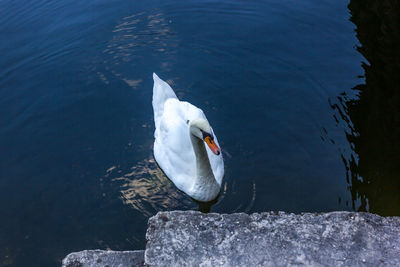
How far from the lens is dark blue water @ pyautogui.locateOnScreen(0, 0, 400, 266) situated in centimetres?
570

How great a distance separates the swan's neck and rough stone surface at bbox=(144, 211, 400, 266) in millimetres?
1582

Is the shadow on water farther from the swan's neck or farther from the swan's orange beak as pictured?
the swan's orange beak

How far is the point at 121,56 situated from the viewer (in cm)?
876

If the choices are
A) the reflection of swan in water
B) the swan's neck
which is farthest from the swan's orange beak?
the reflection of swan in water

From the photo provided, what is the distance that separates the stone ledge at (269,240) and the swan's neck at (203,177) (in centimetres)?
156

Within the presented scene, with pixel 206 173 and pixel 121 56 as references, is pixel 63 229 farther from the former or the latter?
pixel 121 56

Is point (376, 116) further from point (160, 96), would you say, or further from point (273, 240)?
point (273, 240)

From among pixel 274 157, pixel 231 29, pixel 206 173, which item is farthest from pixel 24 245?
pixel 231 29

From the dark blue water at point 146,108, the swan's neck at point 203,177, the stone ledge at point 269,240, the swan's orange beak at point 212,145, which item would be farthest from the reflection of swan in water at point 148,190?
the stone ledge at point 269,240

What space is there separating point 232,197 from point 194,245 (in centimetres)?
229

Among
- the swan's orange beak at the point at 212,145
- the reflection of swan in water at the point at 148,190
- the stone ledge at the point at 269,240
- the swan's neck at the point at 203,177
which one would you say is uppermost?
the swan's orange beak at the point at 212,145

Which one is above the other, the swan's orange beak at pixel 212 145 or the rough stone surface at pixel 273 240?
the swan's orange beak at pixel 212 145

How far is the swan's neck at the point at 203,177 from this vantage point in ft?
17.3

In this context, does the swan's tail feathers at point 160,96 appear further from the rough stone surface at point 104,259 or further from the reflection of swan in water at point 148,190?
the rough stone surface at point 104,259
